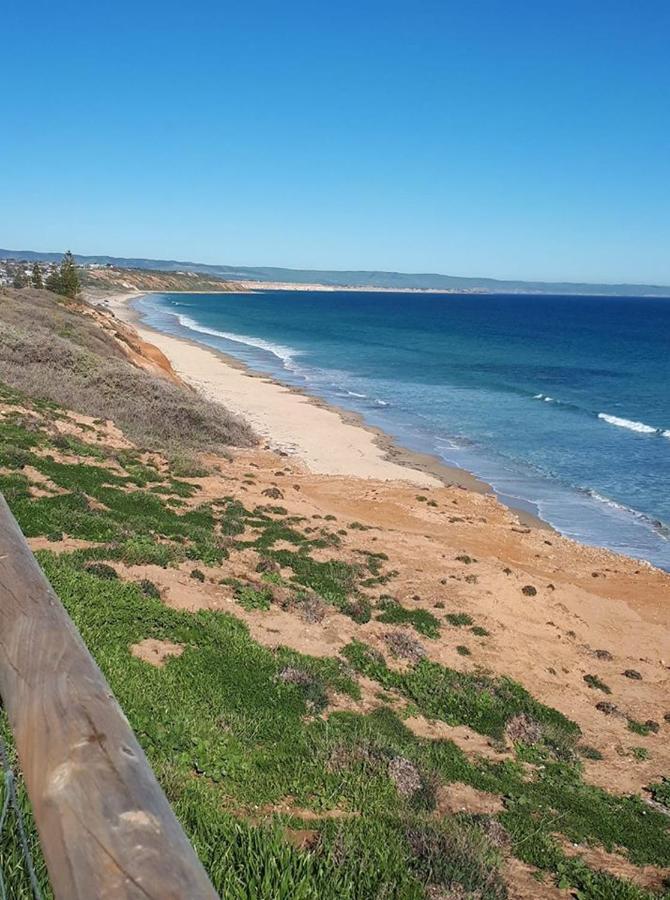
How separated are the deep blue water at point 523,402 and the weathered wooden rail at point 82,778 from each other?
22451mm

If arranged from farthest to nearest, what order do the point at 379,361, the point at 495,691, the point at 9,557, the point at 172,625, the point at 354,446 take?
1. the point at 379,361
2. the point at 354,446
3. the point at 495,691
4. the point at 172,625
5. the point at 9,557

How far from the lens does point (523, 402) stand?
158 ft

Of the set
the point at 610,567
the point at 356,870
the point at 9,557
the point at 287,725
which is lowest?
the point at 610,567

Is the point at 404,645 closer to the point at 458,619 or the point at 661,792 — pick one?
the point at 458,619

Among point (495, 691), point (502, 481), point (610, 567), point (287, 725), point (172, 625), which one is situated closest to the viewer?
point (287, 725)

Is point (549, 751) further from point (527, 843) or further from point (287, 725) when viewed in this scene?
point (287, 725)

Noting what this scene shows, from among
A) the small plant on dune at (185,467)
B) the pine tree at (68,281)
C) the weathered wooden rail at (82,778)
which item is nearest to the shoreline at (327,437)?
the small plant on dune at (185,467)

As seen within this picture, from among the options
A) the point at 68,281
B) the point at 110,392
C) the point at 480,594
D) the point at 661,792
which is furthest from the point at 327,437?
the point at 68,281

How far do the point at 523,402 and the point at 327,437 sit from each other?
2013 centimetres

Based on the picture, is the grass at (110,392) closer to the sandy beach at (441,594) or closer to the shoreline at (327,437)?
the sandy beach at (441,594)

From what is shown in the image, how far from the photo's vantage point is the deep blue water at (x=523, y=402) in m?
27.7

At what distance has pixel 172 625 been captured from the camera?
9.70m

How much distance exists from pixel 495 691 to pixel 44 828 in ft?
35.2

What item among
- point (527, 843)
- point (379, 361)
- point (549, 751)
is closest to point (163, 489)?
point (549, 751)
